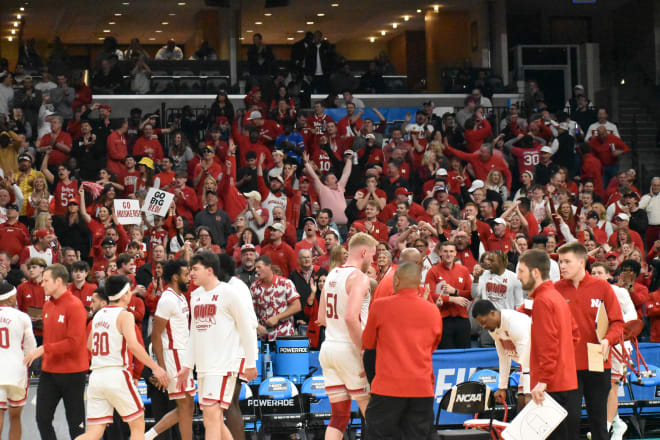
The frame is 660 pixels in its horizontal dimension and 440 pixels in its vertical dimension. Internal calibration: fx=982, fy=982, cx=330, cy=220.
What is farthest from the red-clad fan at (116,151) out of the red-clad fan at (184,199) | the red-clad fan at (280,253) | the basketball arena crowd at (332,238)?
the red-clad fan at (280,253)

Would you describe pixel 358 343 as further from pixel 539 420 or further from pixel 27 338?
pixel 27 338

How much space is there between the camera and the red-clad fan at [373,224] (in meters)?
15.9

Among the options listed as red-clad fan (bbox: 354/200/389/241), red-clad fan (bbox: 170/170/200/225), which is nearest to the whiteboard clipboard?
red-clad fan (bbox: 354/200/389/241)

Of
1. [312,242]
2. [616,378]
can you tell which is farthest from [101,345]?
[312,242]

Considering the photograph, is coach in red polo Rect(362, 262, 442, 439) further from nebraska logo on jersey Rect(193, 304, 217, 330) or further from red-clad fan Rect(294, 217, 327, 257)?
red-clad fan Rect(294, 217, 327, 257)

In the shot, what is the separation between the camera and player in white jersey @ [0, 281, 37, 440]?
991 centimetres

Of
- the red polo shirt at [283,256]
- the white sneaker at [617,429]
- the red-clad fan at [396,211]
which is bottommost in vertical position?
the white sneaker at [617,429]

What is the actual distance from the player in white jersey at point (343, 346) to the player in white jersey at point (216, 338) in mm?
788

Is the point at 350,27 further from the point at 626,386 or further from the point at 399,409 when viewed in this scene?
the point at 399,409

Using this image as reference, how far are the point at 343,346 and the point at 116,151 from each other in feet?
35.6

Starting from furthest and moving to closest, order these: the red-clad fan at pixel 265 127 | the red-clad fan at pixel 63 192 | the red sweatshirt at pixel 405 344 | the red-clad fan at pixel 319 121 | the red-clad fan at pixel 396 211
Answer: the red-clad fan at pixel 319 121 < the red-clad fan at pixel 265 127 < the red-clad fan at pixel 396 211 < the red-clad fan at pixel 63 192 < the red sweatshirt at pixel 405 344

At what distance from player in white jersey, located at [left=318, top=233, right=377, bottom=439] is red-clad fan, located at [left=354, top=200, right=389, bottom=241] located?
6.58 meters

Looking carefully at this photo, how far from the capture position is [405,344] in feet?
26.4

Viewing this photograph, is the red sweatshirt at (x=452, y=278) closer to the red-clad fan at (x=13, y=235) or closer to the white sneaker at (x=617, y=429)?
the white sneaker at (x=617, y=429)
